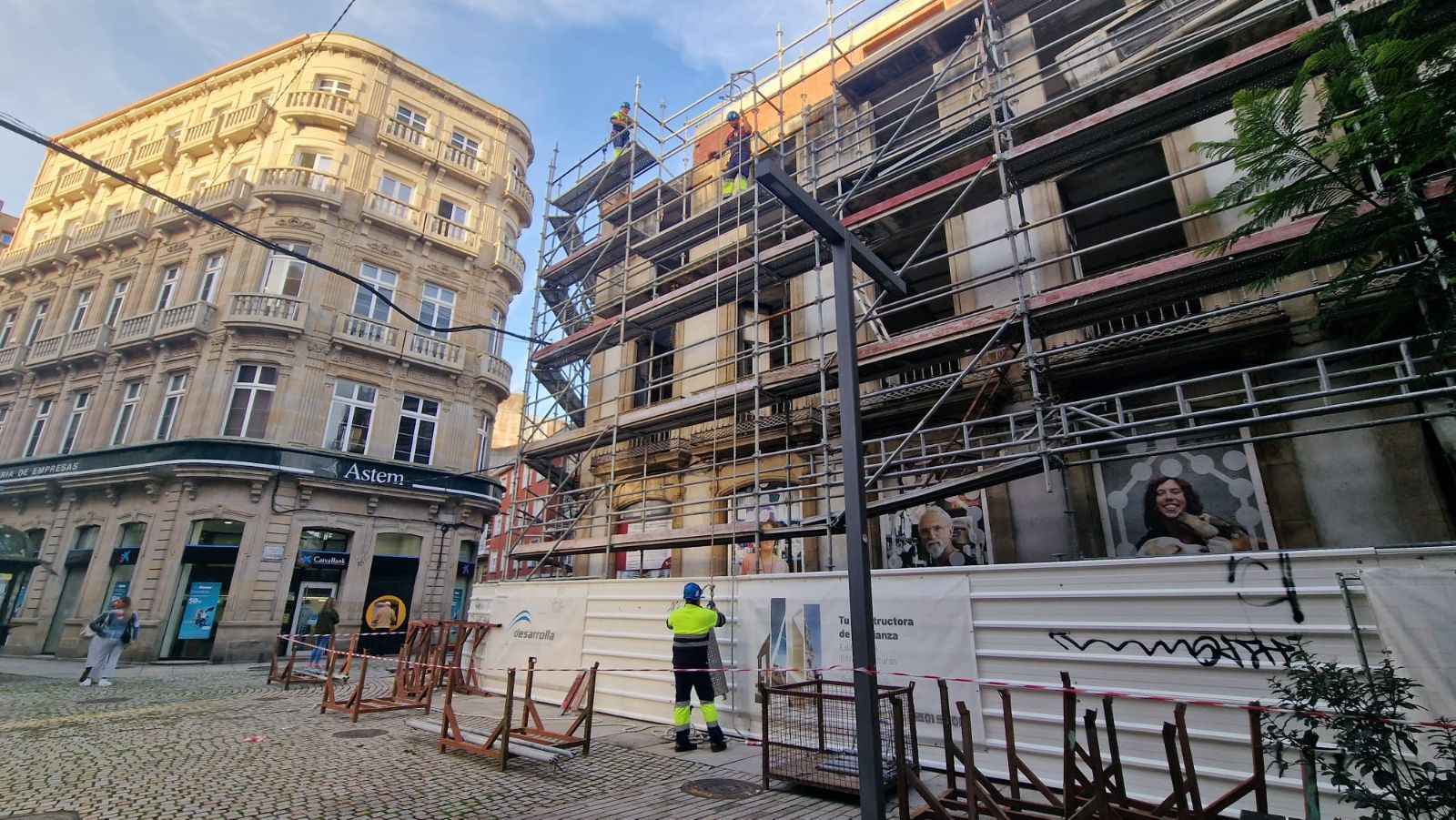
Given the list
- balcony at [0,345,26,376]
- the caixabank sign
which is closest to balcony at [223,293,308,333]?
the caixabank sign

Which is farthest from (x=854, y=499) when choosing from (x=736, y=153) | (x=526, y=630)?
(x=736, y=153)

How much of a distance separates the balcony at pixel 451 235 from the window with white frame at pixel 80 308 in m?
13.2

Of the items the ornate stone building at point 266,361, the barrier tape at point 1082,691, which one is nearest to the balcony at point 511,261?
the ornate stone building at point 266,361

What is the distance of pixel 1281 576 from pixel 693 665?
5888mm

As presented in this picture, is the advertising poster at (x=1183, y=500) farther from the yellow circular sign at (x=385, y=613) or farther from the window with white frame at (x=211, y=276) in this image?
the window with white frame at (x=211, y=276)

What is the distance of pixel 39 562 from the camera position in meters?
17.3

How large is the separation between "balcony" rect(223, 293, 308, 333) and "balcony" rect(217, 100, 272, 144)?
7782 millimetres

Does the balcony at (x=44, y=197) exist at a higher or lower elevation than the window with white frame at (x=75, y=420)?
higher

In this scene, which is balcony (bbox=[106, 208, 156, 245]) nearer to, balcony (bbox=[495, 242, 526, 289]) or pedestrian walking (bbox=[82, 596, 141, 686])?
balcony (bbox=[495, 242, 526, 289])

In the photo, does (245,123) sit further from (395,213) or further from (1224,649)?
(1224,649)

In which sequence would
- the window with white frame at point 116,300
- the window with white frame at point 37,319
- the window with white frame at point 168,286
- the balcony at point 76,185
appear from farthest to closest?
the balcony at point 76,185
the window with white frame at point 37,319
the window with white frame at point 116,300
the window with white frame at point 168,286

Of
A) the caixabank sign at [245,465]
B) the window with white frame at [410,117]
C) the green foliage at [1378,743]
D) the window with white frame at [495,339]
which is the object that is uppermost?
the window with white frame at [410,117]

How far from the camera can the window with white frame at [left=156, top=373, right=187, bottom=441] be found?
66.6 feet

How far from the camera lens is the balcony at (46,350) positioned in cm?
2373
